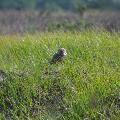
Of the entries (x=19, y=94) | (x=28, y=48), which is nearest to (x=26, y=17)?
(x=28, y=48)

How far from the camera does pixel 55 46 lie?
21.0ft

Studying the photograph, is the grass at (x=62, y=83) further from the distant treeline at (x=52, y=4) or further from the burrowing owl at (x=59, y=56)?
the distant treeline at (x=52, y=4)

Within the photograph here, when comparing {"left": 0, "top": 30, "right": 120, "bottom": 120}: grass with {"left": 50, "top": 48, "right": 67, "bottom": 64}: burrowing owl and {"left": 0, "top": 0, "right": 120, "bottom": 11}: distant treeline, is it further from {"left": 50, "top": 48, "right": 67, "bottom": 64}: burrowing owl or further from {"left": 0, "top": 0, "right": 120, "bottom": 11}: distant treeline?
{"left": 0, "top": 0, "right": 120, "bottom": 11}: distant treeline

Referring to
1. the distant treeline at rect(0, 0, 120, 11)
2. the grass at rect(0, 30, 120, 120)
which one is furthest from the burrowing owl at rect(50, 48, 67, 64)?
the distant treeline at rect(0, 0, 120, 11)

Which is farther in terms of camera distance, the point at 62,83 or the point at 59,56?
the point at 59,56

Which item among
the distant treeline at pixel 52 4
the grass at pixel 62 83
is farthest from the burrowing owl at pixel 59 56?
the distant treeline at pixel 52 4

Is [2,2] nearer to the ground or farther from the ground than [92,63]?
nearer to the ground

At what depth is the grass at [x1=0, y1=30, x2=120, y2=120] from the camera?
16.1 feet

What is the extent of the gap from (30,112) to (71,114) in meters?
0.52

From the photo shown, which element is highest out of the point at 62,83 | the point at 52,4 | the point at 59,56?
the point at 59,56

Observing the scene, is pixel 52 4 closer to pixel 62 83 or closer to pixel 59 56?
pixel 59 56

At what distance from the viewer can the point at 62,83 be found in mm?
5281

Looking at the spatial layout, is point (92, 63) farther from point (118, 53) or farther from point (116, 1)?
point (116, 1)

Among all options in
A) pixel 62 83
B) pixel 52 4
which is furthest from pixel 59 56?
pixel 52 4
